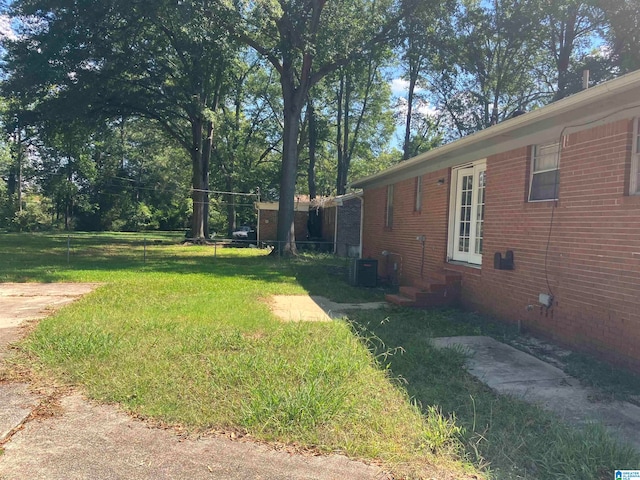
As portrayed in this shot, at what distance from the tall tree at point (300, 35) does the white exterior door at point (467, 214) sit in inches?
404

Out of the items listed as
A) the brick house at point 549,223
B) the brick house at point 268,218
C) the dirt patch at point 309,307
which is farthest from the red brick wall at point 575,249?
the brick house at point 268,218

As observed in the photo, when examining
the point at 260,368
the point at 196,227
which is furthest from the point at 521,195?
the point at 196,227

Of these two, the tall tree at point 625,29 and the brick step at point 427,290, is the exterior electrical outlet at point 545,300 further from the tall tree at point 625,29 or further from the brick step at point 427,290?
the tall tree at point 625,29

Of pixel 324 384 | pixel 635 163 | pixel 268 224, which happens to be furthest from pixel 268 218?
pixel 324 384

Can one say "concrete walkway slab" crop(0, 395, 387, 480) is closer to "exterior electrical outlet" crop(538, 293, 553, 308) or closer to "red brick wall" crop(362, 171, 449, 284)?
"exterior electrical outlet" crop(538, 293, 553, 308)

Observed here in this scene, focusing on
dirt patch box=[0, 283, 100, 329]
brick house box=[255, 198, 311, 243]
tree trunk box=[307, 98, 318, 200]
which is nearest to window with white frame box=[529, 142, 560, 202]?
dirt patch box=[0, 283, 100, 329]

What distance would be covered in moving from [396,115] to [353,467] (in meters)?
30.3

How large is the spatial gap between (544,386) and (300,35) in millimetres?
15952

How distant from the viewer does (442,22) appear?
1770 centimetres

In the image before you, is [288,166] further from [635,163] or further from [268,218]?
[635,163]

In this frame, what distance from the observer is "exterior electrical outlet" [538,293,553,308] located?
582 cm

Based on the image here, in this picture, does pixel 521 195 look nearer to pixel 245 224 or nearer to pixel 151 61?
pixel 151 61

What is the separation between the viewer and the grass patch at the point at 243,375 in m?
3.08

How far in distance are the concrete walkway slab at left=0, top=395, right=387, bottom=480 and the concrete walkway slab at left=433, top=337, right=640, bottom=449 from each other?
194 cm
